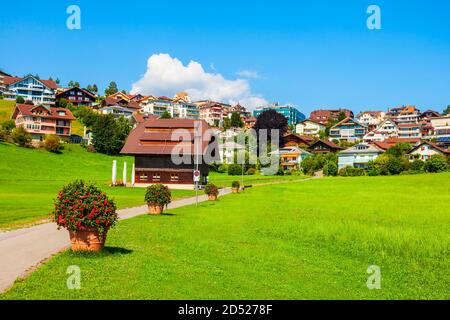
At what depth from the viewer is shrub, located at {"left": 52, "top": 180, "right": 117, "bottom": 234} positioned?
574 inches

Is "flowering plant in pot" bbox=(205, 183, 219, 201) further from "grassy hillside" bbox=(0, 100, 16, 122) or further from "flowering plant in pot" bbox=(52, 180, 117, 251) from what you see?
"grassy hillside" bbox=(0, 100, 16, 122)

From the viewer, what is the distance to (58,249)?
55.1ft

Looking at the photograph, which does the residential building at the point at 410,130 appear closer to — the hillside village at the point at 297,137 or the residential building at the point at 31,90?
the hillside village at the point at 297,137

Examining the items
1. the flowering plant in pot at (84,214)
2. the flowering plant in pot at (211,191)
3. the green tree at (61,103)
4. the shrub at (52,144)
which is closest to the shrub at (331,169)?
the shrub at (52,144)

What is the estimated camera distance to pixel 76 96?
171750 mm

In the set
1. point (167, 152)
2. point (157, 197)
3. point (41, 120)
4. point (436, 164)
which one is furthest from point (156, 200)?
point (41, 120)

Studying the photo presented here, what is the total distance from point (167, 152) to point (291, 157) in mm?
62049

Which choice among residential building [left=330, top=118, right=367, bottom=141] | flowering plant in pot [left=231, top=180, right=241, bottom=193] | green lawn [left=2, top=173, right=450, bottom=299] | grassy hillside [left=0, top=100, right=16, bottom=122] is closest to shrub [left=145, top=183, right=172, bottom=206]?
green lawn [left=2, top=173, right=450, bottom=299]

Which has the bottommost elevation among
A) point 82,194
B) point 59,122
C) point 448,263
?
point 448,263

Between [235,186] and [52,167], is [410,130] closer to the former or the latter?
[52,167]

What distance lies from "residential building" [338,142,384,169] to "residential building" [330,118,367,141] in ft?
150

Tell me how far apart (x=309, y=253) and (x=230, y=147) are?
109834 mm

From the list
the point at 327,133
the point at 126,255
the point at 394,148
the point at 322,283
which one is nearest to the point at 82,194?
the point at 126,255
